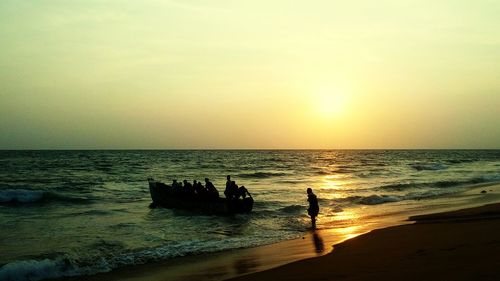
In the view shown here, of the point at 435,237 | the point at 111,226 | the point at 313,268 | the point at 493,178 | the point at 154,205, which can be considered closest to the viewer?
the point at 313,268

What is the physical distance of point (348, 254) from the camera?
33.5 feet

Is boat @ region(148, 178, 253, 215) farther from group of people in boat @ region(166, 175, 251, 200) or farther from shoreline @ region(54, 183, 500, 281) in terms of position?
shoreline @ region(54, 183, 500, 281)

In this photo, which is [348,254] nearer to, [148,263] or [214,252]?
[214,252]

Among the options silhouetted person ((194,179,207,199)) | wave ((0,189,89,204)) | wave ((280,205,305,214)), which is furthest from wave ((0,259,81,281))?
wave ((0,189,89,204))

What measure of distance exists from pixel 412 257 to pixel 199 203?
14.6 m

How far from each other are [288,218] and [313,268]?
10.7 metres

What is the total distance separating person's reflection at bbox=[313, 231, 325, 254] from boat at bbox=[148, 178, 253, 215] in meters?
6.57

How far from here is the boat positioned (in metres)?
20.9

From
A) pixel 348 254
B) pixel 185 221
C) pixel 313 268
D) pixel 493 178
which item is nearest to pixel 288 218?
pixel 185 221

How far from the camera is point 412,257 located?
873 centimetres

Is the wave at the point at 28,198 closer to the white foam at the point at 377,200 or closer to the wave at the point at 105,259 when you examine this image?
the white foam at the point at 377,200

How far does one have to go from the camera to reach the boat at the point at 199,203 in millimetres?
20922

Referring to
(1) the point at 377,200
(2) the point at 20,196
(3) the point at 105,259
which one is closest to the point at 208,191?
(1) the point at 377,200

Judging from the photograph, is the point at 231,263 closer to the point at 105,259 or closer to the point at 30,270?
the point at 105,259
